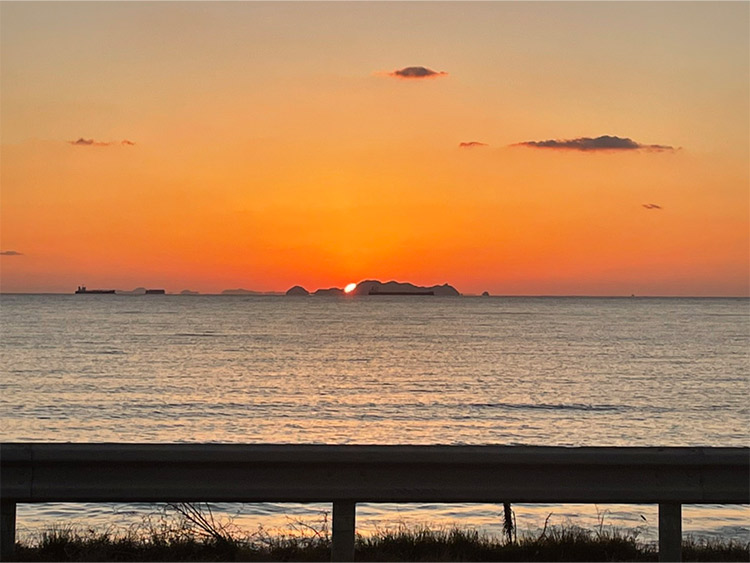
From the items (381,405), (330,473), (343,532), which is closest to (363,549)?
(343,532)

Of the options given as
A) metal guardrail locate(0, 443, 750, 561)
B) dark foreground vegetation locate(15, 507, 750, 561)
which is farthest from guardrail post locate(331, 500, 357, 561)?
dark foreground vegetation locate(15, 507, 750, 561)

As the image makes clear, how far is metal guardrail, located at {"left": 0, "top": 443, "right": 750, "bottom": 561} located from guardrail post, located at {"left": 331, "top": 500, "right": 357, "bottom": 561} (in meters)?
0.15

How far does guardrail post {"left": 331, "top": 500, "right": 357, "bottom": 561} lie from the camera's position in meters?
6.15

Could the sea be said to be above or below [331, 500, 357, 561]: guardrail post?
below

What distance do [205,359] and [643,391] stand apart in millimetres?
28882

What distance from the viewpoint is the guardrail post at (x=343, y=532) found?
615cm

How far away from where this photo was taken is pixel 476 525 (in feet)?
40.0

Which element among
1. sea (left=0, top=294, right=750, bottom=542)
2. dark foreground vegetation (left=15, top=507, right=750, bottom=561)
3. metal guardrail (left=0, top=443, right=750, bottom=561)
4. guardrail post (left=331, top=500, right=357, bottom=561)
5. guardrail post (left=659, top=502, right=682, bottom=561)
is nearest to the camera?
metal guardrail (left=0, top=443, right=750, bottom=561)

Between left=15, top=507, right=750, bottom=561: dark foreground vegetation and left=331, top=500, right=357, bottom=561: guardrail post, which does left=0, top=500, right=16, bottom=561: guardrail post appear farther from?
left=331, top=500, right=357, bottom=561: guardrail post

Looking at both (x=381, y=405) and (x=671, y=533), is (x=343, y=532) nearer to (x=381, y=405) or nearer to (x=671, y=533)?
(x=671, y=533)

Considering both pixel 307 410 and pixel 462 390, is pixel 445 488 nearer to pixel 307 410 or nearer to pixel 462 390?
pixel 307 410

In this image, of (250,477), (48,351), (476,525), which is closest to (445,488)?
(250,477)

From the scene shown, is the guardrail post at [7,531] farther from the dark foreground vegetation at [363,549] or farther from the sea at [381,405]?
the sea at [381,405]

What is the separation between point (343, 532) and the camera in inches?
243
